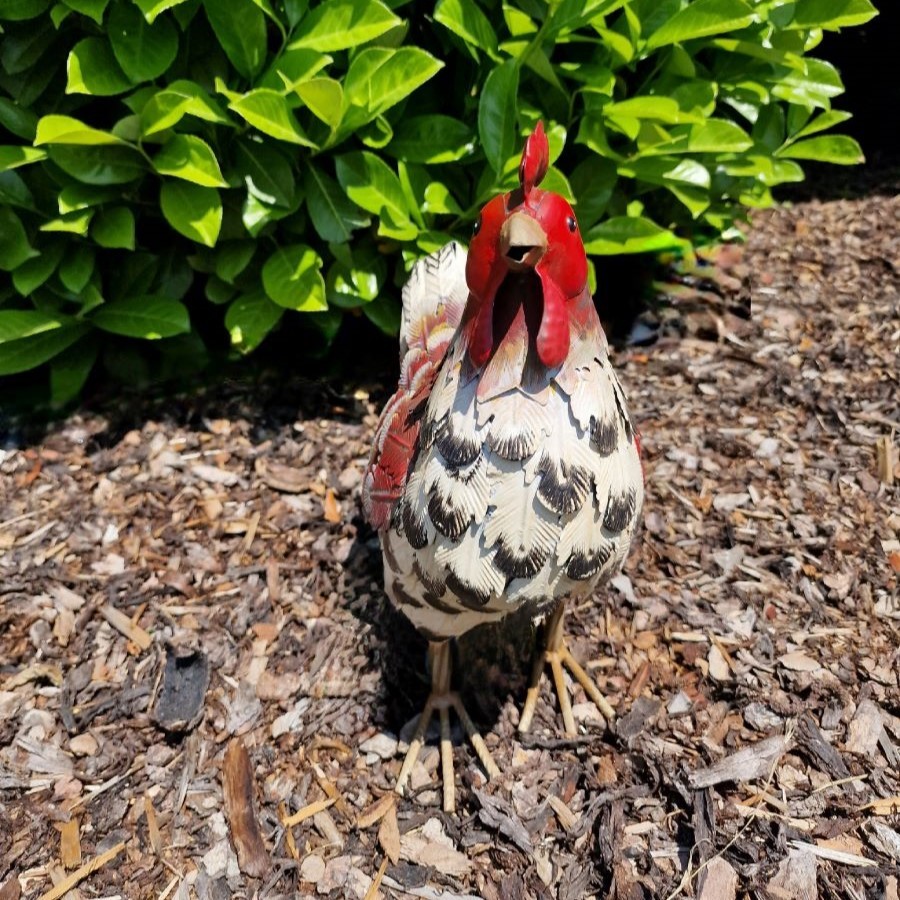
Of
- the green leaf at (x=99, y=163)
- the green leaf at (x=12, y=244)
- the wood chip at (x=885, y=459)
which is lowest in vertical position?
the wood chip at (x=885, y=459)

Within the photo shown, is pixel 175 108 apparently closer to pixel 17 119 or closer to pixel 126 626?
pixel 17 119

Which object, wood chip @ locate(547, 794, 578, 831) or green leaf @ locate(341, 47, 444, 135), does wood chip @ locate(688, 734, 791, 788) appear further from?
green leaf @ locate(341, 47, 444, 135)

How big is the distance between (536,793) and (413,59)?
180 centimetres

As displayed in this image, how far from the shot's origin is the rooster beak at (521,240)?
3.52ft

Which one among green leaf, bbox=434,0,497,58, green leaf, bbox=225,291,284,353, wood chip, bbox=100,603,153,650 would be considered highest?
green leaf, bbox=434,0,497,58

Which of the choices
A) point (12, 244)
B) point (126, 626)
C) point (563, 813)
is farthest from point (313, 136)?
point (563, 813)

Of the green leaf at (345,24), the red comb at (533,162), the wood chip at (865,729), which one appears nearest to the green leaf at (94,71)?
the green leaf at (345,24)

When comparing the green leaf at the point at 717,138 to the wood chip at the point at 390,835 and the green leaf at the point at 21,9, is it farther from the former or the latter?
the wood chip at the point at 390,835

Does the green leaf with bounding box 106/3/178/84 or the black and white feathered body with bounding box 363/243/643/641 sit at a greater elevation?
the green leaf with bounding box 106/3/178/84

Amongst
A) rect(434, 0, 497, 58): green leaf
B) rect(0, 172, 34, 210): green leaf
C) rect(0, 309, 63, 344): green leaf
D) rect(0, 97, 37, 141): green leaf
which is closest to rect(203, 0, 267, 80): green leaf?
rect(434, 0, 497, 58): green leaf

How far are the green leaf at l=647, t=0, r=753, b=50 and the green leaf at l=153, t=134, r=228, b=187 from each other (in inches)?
51.3

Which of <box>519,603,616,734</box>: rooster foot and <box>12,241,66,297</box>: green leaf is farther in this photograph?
<box>12,241,66,297</box>: green leaf

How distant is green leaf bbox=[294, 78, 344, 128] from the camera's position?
1884 millimetres

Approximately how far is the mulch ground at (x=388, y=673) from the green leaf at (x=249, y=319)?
312 mm
